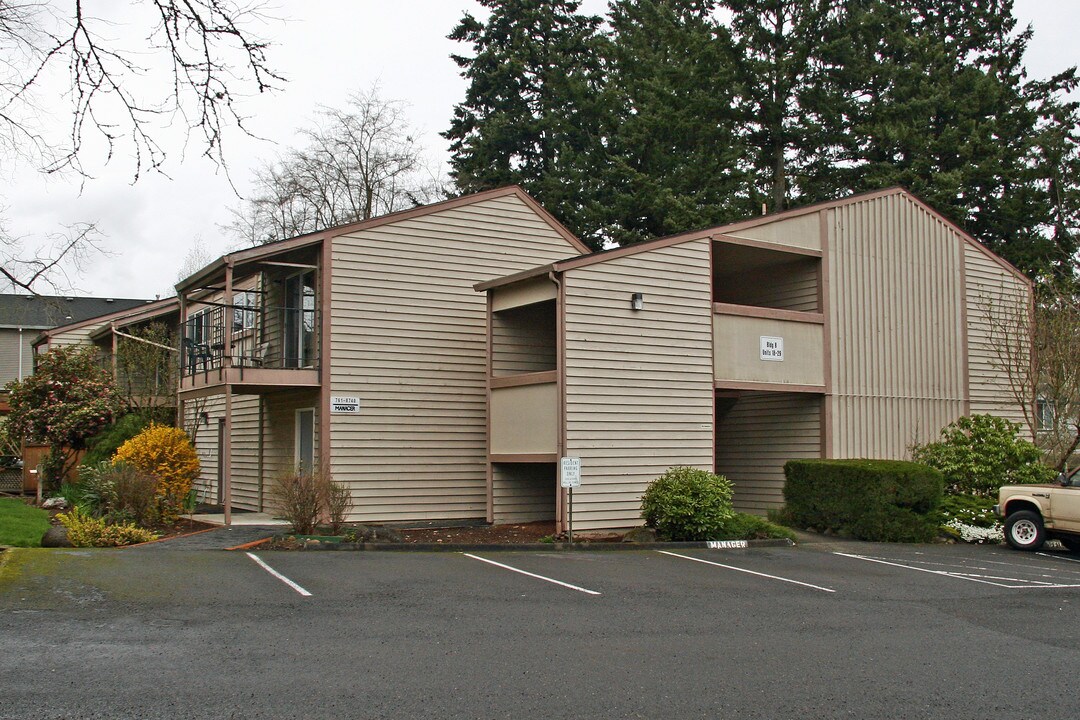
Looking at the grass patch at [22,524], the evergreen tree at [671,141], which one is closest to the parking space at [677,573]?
the grass patch at [22,524]

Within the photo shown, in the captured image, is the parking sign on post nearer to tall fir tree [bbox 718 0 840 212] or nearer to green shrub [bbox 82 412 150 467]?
green shrub [bbox 82 412 150 467]

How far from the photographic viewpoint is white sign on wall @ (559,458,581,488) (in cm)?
1526

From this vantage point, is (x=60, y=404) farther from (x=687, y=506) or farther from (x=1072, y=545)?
(x=1072, y=545)

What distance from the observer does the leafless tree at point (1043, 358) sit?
2150 cm

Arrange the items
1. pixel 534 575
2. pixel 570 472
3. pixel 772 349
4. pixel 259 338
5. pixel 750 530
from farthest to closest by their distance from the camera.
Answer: pixel 259 338, pixel 772 349, pixel 750 530, pixel 570 472, pixel 534 575

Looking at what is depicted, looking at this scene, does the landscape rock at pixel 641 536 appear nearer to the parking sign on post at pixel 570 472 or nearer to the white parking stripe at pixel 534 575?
the parking sign on post at pixel 570 472

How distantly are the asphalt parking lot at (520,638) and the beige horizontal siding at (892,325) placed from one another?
6.65 meters

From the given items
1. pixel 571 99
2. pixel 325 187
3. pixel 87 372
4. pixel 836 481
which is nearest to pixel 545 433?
pixel 836 481

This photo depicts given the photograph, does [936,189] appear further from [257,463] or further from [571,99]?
[257,463]

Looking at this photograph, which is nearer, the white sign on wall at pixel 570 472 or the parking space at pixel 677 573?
the parking space at pixel 677 573

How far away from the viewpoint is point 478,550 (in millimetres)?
15250

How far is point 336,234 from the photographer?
1819cm

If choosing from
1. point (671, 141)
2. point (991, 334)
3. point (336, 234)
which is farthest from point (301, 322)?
point (671, 141)

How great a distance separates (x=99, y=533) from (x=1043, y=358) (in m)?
18.7
